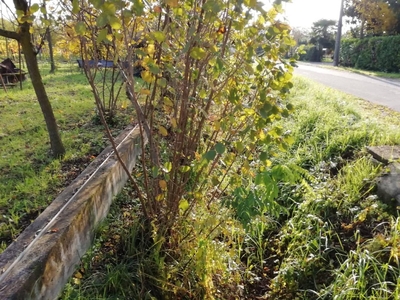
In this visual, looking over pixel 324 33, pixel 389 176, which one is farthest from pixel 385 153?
pixel 324 33

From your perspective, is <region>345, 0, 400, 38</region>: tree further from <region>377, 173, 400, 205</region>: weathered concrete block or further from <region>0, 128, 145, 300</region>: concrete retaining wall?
<region>0, 128, 145, 300</region>: concrete retaining wall

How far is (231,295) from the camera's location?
224cm

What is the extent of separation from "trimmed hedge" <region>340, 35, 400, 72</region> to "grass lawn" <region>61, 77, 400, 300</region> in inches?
607

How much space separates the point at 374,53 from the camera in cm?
1823

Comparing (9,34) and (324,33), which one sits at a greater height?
(324,33)

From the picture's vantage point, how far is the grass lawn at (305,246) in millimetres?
2047

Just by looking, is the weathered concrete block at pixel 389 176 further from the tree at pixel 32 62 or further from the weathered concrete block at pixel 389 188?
the tree at pixel 32 62

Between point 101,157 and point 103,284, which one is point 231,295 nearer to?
point 103,284

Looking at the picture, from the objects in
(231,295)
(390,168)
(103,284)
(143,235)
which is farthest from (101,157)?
(390,168)

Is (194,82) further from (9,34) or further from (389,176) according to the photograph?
(9,34)

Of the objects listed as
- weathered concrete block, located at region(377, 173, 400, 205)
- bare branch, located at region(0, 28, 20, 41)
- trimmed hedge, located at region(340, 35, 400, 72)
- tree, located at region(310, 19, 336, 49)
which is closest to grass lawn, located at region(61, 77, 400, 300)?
weathered concrete block, located at region(377, 173, 400, 205)

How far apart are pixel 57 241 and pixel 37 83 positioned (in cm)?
232

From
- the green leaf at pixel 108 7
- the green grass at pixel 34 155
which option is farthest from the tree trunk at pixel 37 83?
the green leaf at pixel 108 7

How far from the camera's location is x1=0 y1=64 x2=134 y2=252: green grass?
2736 mm
